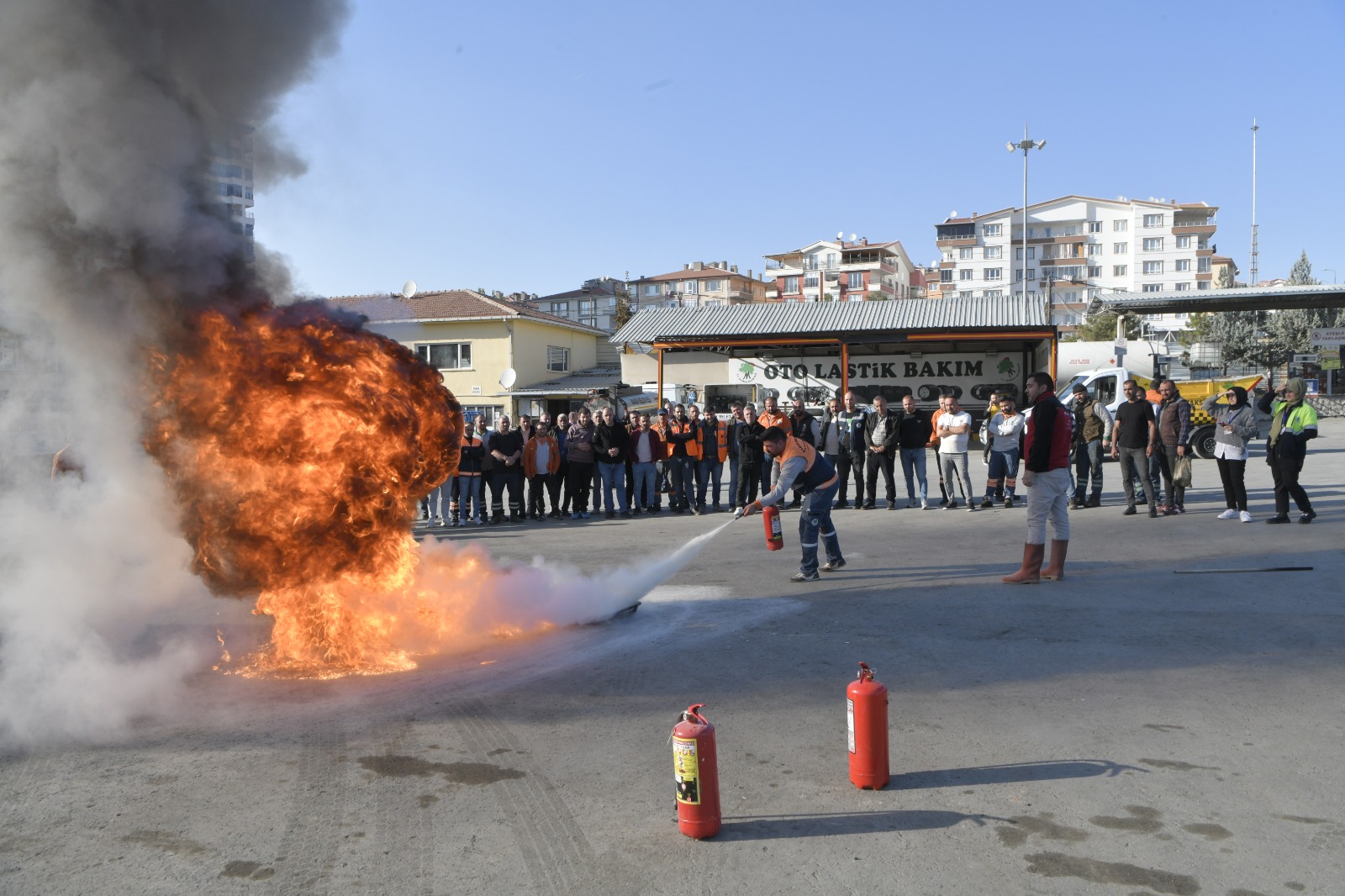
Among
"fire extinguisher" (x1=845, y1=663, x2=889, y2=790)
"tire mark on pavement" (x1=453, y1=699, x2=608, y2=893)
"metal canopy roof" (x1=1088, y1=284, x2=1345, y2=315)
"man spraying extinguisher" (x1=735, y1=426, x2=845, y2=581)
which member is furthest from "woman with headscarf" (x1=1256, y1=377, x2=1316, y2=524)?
"metal canopy roof" (x1=1088, y1=284, x2=1345, y2=315)

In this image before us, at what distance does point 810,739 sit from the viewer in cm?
488

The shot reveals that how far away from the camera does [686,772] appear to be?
3.73 m

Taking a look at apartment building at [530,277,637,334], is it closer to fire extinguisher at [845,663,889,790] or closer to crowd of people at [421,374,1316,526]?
crowd of people at [421,374,1316,526]

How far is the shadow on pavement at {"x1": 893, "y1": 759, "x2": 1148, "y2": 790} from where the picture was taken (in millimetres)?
4289

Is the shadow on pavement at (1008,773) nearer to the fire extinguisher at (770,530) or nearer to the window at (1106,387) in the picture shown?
the fire extinguisher at (770,530)

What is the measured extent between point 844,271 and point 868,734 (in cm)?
10017

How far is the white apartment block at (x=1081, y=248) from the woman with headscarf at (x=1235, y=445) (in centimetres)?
8699

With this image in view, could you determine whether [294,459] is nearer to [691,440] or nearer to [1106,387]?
[691,440]

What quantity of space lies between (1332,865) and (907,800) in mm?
1599

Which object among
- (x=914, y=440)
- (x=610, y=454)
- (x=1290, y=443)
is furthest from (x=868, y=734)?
(x=610, y=454)

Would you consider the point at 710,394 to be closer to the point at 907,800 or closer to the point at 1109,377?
the point at 1109,377

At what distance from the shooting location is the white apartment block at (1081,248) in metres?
92.6

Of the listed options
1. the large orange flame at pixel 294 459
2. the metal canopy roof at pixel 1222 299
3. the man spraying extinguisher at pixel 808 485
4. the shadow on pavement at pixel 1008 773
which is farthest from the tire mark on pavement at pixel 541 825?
the metal canopy roof at pixel 1222 299

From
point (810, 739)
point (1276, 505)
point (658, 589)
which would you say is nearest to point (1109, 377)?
point (1276, 505)
